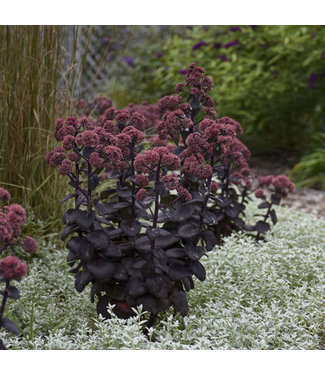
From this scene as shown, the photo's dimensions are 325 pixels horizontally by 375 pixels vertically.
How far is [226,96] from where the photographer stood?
5.98 metres

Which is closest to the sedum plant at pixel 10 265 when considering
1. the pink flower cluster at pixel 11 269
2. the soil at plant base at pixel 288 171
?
the pink flower cluster at pixel 11 269

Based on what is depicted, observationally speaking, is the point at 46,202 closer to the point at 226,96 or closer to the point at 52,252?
the point at 52,252

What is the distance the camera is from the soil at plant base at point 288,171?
4841 millimetres

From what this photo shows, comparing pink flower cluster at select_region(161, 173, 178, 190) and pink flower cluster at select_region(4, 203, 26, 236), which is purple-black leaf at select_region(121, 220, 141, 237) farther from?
pink flower cluster at select_region(4, 203, 26, 236)

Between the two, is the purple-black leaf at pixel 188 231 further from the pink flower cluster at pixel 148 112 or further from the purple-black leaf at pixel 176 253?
the pink flower cluster at pixel 148 112

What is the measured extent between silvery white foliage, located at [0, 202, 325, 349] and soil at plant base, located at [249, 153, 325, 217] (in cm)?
173

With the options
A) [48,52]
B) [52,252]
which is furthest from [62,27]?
[52,252]

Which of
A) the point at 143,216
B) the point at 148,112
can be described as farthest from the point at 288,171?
the point at 143,216

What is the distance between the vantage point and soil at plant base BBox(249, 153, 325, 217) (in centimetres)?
484

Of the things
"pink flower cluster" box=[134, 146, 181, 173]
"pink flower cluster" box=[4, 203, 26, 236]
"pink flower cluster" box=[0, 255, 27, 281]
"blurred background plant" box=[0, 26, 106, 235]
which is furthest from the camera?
"blurred background plant" box=[0, 26, 106, 235]

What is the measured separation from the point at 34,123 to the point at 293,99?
13.3 feet

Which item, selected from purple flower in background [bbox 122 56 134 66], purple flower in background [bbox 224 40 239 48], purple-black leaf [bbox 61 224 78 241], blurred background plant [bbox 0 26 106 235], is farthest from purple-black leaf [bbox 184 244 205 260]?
purple flower in background [bbox 122 56 134 66]

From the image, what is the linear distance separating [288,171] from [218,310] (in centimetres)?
413

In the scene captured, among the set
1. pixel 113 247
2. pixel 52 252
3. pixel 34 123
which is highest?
pixel 34 123
